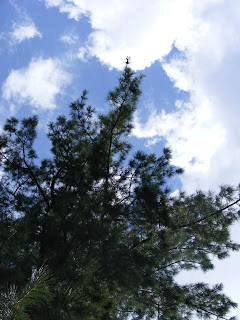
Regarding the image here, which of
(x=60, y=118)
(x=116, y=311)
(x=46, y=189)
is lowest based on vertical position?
(x=116, y=311)

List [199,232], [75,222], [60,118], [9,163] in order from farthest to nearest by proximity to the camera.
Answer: [60,118]
[9,163]
[199,232]
[75,222]

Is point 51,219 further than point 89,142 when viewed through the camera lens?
No

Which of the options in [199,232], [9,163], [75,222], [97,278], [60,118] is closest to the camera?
[97,278]

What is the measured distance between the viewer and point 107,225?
3951 mm

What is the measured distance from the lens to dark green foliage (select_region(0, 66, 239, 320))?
339 centimetres

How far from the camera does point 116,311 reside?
4668mm

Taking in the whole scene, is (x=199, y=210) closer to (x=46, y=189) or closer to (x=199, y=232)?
(x=199, y=232)

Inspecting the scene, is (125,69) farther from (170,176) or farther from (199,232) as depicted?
(199,232)

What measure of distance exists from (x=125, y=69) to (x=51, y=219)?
2938mm

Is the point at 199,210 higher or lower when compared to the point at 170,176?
lower

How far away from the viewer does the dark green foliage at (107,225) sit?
3389 mm

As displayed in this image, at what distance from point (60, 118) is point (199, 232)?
11.8 feet

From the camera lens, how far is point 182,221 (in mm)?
4527

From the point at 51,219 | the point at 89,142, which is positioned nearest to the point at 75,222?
the point at 51,219
